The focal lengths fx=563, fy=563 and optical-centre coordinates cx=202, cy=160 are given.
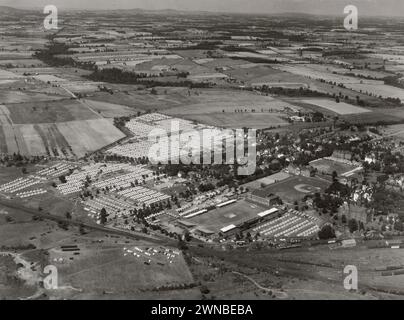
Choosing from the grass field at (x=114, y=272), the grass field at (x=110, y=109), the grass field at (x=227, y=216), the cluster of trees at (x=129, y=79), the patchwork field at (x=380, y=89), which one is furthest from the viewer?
the cluster of trees at (x=129, y=79)

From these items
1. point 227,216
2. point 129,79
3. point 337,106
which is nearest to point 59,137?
point 227,216

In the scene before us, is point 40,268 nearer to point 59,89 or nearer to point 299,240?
point 299,240

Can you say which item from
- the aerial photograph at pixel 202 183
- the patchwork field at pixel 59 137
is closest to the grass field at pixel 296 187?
the aerial photograph at pixel 202 183

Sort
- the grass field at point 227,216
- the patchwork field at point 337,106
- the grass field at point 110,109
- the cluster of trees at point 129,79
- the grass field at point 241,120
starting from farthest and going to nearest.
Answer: the cluster of trees at point 129,79, the patchwork field at point 337,106, the grass field at point 110,109, the grass field at point 241,120, the grass field at point 227,216

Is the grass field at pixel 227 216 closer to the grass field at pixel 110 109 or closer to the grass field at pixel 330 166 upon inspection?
the grass field at pixel 330 166

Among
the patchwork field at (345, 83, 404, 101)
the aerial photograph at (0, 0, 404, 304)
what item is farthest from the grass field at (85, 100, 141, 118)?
the patchwork field at (345, 83, 404, 101)

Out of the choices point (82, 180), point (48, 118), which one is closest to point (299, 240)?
point (82, 180)

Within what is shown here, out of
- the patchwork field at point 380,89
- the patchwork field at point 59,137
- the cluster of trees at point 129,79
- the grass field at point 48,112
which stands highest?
the cluster of trees at point 129,79

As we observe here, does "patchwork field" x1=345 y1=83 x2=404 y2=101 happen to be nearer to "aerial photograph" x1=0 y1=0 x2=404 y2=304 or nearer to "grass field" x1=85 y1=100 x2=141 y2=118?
"aerial photograph" x1=0 y1=0 x2=404 y2=304

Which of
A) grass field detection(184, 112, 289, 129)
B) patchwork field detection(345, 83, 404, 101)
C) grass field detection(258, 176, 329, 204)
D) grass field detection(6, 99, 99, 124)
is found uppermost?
patchwork field detection(345, 83, 404, 101)
